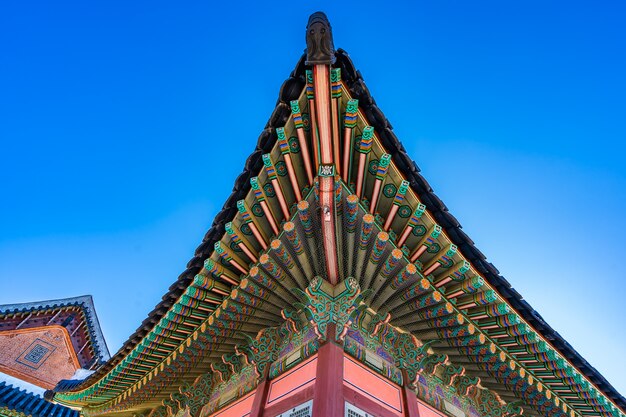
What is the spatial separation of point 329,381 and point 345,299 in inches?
44.8

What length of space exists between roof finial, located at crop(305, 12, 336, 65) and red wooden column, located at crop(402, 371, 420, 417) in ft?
14.7

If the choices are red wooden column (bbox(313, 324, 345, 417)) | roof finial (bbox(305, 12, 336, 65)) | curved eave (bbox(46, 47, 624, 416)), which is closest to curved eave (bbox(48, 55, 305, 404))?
curved eave (bbox(46, 47, 624, 416))

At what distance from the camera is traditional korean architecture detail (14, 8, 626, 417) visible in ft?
13.8

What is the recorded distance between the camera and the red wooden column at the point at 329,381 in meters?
3.86

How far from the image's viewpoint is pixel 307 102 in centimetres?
411

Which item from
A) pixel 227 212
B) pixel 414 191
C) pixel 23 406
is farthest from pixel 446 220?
pixel 23 406

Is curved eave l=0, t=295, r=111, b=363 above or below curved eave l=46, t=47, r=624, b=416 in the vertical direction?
above

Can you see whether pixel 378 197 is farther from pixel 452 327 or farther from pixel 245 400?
pixel 245 400

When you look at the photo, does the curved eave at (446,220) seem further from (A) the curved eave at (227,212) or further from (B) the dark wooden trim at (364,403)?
(B) the dark wooden trim at (364,403)

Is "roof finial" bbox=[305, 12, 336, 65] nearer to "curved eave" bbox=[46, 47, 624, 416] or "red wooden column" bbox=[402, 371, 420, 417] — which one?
"curved eave" bbox=[46, 47, 624, 416]

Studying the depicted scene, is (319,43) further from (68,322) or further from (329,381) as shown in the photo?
(68,322)

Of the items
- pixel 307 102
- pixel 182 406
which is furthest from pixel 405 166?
pixel 182 406

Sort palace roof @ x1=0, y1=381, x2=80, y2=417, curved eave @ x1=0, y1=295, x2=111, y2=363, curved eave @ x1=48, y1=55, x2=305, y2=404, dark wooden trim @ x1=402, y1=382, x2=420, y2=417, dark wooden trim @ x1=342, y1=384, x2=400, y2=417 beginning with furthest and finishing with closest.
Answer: curved eave @ x1=0, y1=295, x2=111, y2=363, palace roof @ x1=0, y1=381, x2=80, y2=417, dark wooden trim @ x1=402, y1=382, x2=420, y2=417, dark wooden trim @ x1=342, y1=384, x2=400, y2=417, curved eave @ x1=48, y1=55, x2=305, y2=404

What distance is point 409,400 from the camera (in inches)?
198
